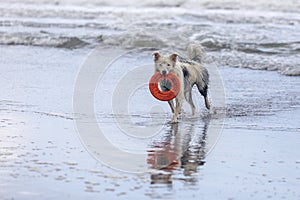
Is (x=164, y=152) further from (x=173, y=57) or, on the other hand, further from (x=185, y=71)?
(x=185, y=71)

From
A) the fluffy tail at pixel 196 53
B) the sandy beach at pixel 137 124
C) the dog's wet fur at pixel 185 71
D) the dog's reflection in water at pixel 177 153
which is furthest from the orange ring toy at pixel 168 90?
the fluffy tail at pixel 196 53

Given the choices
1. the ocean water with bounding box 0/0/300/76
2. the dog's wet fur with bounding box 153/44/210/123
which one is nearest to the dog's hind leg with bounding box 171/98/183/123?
the dog's wet fur with bounding box 153/44/210/123

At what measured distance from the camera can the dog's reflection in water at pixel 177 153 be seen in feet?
21.9

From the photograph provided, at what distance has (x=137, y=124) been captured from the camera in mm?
9461

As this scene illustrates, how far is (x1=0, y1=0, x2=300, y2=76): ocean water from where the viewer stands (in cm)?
1838

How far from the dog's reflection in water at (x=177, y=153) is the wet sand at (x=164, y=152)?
0.01 metres

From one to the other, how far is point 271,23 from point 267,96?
16636 mm

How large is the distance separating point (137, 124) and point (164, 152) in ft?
5.87

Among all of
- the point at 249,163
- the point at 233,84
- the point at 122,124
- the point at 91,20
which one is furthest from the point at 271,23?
the point at 249,163

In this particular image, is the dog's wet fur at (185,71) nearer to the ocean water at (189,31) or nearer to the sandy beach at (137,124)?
the sandy beach at (137,124)

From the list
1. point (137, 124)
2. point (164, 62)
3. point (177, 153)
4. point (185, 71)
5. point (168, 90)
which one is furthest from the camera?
point (185, 71)

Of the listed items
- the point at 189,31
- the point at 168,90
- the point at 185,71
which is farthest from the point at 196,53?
the point at 189,31

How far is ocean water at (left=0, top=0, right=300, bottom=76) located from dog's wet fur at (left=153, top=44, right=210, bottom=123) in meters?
4.36

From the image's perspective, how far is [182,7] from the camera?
40000 mm
